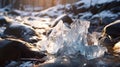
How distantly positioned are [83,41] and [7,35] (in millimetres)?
4365

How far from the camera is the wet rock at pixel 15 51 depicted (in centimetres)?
833

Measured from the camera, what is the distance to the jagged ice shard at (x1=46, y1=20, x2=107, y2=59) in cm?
871

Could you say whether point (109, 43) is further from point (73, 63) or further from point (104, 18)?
point (104, 18)

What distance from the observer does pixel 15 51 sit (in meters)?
8.54

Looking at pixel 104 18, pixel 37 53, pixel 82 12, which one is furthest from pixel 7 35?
pixel 82 12

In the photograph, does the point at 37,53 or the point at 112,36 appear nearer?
the point at 37,53

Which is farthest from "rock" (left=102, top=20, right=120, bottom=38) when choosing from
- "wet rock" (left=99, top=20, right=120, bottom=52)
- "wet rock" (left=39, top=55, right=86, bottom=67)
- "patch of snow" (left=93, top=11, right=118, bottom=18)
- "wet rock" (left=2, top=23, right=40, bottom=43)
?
"patch of snow" (left=93, top=11, right=118, bottom=18)

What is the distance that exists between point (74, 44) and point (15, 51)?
5.36ft

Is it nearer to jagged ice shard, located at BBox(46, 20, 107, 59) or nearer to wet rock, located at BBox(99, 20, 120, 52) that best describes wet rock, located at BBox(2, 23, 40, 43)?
jagged ice shard, located at BBox(46, 20, 107, 59)

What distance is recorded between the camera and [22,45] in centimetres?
870

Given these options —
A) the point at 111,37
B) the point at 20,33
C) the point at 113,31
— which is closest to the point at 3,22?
the point at 20,33

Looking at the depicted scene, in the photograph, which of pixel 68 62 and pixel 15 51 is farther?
pixel 15 51

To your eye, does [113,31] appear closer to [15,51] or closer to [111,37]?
[111,37]

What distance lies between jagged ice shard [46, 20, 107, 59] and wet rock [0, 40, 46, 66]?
56 cm
